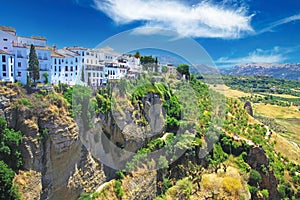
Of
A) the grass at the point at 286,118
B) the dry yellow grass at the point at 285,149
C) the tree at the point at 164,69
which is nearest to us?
the dry yellow grass at the point at 285,149

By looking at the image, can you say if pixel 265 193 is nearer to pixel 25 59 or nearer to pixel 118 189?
pixel 118 189

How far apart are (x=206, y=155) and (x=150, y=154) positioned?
288 inches

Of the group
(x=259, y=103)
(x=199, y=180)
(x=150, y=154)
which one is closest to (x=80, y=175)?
(x=150, y=154)

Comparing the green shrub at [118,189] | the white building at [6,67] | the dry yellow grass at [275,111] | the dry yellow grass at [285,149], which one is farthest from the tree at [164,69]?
the dry yellow grass at [275,111]

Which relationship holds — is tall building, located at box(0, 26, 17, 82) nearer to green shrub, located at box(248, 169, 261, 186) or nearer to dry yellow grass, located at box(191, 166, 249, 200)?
dry yellow grass, located at box(191, 166, 249, 200)

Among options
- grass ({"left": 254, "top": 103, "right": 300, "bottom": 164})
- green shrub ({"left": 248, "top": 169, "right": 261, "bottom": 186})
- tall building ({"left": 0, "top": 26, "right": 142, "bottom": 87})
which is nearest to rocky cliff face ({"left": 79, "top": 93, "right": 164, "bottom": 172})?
tall building ({"left": 0, "top": 26, "right": 142, "bottom": 87})

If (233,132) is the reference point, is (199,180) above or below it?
below

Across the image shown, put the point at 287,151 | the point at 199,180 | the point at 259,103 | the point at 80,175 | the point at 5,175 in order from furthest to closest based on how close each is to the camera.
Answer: the point at 259,103 → the point at 287,151 → the point at 199,180 → the point at 80,175 → the point at 5,175

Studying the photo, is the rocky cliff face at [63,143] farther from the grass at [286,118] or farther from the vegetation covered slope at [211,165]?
the grass at [286,118]

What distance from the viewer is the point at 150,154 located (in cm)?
2691

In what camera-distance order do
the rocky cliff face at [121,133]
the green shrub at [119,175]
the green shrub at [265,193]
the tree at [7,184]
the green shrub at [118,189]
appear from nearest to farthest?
the tree at [7,184] < the green shrub at [118,189] < the rocky cliff face at [121,133] < the green shrub at [119,175] < the green shrub at [265,193]

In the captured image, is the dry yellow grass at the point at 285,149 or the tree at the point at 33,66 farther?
the dry yellow grass at the point at 285,149

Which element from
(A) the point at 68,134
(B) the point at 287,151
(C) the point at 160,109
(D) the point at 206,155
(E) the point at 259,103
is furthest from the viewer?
(E) the point at 259,103

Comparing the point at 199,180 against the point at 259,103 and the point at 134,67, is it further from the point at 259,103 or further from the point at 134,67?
the point at 259,103
